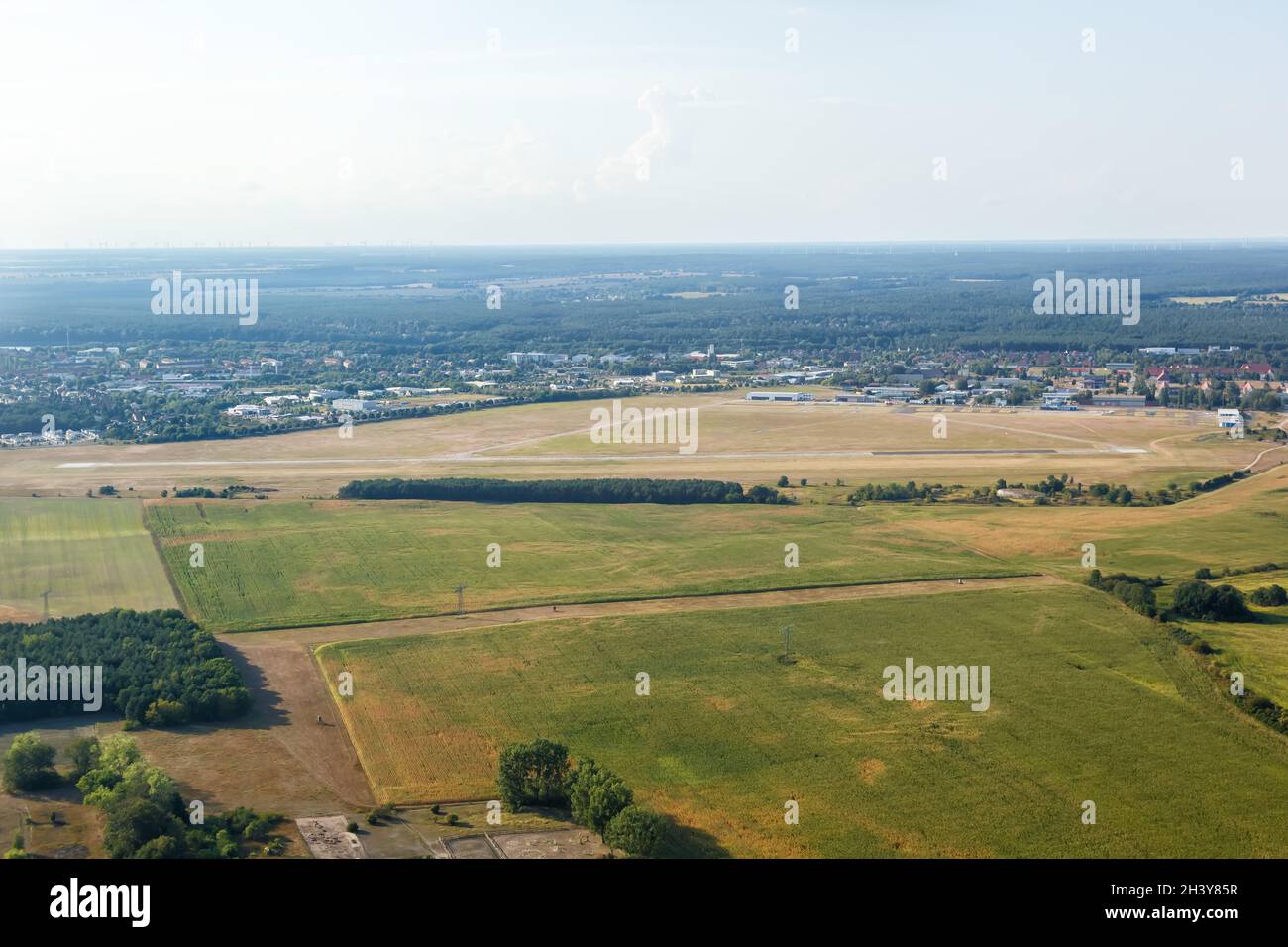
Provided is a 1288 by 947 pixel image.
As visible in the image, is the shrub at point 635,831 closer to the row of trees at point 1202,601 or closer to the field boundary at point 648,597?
the field boundary at point 648,597

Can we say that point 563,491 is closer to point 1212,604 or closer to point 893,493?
point 893,493

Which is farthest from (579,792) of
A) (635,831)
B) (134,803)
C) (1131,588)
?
(1131,588)

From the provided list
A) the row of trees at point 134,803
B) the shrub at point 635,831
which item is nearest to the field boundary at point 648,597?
the row of trees at point 134,803

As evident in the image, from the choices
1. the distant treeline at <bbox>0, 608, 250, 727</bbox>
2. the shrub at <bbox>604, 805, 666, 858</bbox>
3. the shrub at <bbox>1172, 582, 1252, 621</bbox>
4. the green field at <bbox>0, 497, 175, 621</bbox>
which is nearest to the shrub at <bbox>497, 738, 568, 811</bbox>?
the shrub at <bbox>604, 805, 666, 858</bbox>

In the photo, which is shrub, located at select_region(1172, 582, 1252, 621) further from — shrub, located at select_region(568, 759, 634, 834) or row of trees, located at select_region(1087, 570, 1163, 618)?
shrub, located at select_region(568, 759, 634, 834)
